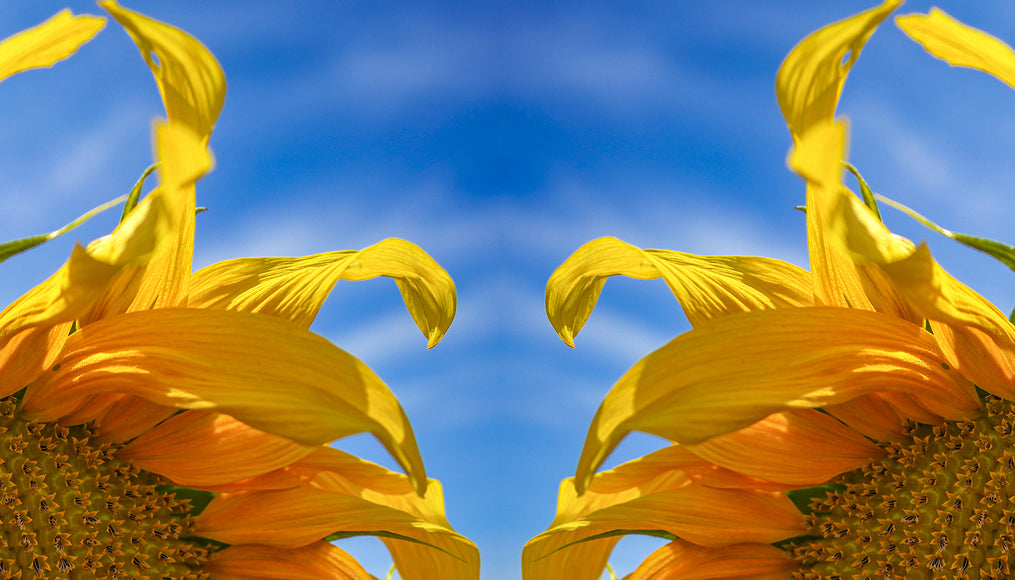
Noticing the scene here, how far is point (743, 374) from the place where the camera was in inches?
→ 55.9

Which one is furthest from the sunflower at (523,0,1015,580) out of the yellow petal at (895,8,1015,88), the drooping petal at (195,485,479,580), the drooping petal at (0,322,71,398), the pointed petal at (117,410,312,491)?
the drooping petal at (0,322,71,398)

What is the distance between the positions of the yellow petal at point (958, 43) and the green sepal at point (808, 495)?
0.85 metres

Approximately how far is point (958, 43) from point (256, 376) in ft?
4.58

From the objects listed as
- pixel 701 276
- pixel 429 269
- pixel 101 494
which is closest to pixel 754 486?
pixel 701 276

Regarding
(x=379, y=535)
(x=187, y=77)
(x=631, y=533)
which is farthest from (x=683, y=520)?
(x=187, y=77)

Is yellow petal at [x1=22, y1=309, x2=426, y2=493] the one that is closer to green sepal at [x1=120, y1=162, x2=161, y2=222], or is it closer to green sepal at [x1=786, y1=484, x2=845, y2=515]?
green sepal at [x1=120, y1=162, x2=161, y2=222]

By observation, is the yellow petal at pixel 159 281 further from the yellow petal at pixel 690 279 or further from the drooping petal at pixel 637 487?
the drooping petal at pixel 637 487

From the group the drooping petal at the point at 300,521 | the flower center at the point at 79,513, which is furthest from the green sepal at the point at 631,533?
the flower center at the point at 79,513

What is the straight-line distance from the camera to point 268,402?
141 centimetres

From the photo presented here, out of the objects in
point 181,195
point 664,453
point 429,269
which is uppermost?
point 429,269

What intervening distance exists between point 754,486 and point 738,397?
40 centimetres

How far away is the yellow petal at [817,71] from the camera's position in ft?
4.19

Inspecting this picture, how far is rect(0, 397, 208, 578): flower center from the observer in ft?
5.00

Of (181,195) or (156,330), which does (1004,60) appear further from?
(156,330)
